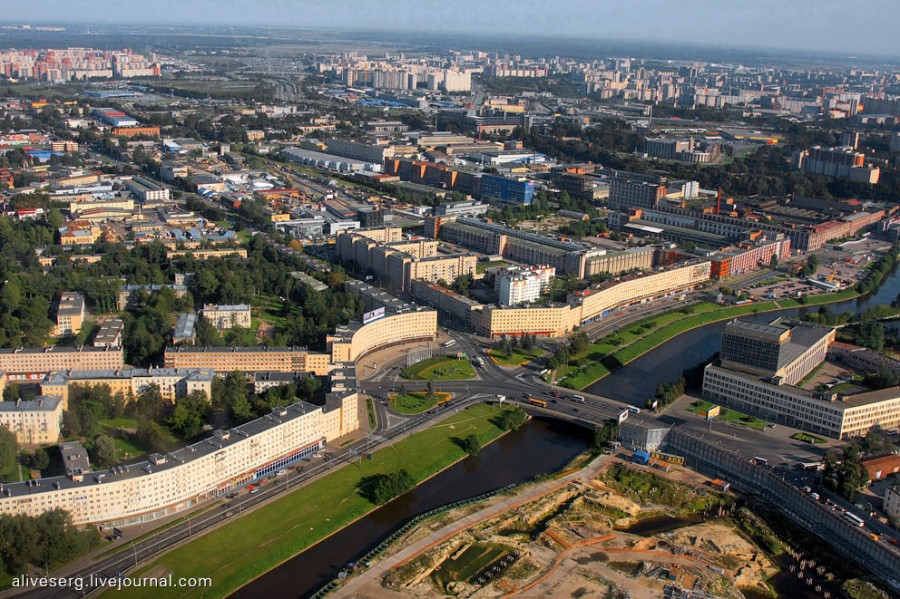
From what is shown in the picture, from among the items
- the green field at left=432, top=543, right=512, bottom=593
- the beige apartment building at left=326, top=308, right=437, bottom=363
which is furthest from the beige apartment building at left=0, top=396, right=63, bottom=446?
the green field at left=432, top=543, right=512, bottom=593

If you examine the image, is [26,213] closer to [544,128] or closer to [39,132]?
[39,132]

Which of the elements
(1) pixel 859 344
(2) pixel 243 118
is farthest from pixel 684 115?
(1) pixel 859 344

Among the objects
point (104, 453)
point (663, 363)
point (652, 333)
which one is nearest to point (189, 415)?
point (104, 453)

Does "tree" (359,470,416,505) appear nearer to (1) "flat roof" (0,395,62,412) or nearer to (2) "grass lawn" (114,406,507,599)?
(2) "grass lawn" (114,406,507,599)

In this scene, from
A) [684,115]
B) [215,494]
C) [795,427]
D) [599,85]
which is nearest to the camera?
[215,494]

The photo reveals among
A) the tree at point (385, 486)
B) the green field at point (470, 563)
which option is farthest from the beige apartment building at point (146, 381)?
the green field at point (470, 563)

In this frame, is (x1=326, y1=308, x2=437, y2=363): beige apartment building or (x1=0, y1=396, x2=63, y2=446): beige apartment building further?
(x1=326, y1=308, x2=437, y2=363): beige apartment building
